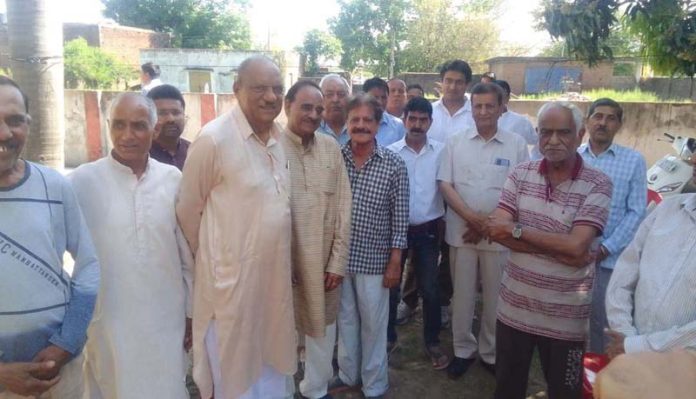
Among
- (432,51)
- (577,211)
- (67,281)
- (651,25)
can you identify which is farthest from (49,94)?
(432,51)

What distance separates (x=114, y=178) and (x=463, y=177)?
225cm

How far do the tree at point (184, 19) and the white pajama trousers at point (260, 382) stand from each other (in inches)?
1444

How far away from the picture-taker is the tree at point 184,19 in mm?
36844

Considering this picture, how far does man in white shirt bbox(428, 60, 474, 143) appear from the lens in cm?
450

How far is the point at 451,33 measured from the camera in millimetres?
30297

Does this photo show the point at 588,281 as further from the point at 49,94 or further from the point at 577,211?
the point at 49,94

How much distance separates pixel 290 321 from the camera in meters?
2.72

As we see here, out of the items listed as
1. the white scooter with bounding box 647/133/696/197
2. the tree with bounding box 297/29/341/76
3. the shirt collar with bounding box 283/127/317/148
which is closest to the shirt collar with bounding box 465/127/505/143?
the shirt collar with bounding box 283/127/317/148

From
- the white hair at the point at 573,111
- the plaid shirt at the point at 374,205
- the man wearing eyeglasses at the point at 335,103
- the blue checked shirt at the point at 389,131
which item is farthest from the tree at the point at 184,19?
the white hair at the point at 573,111

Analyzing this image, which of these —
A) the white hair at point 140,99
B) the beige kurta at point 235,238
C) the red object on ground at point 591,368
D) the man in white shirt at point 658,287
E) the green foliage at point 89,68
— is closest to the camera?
the man in white shirt at point 658,287

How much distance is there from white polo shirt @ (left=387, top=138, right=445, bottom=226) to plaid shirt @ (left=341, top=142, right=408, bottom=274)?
0.48 metres

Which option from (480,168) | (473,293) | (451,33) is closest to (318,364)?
(473,293)

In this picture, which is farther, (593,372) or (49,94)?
(49,94)

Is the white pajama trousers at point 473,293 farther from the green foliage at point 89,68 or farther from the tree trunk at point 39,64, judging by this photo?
the green foliage at point 89,68
